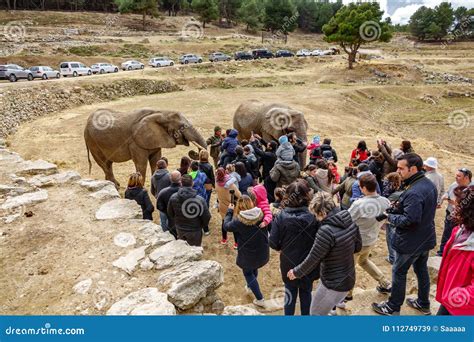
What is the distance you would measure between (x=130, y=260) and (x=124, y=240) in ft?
2.36

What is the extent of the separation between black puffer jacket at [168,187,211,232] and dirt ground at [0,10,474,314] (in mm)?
910

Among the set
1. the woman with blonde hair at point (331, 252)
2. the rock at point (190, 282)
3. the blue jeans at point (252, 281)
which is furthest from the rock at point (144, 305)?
the woman with blonde hair at point (331, 252)

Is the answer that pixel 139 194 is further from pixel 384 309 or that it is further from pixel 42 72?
pixel 42 72

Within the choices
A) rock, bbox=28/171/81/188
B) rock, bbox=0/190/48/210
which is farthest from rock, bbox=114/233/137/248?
rock, bbox=28/171/81/188

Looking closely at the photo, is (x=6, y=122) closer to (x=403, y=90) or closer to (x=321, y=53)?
(x=403, y=90)

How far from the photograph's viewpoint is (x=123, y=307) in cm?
459

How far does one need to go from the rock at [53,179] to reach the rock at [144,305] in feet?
16.7

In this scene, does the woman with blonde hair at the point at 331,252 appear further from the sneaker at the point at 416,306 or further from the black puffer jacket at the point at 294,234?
the sneaker at the point at 416,306

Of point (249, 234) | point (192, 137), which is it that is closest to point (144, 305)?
point (249, 234)

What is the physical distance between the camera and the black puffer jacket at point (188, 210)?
241 inches

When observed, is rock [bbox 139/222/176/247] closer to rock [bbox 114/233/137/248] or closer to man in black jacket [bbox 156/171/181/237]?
rock [bbox 114/233/137/248]

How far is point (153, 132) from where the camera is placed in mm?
10758

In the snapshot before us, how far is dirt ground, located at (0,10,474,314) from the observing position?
18.2 feet

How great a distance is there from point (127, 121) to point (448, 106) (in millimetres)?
29971
